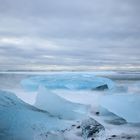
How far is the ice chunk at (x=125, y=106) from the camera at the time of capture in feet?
12.8

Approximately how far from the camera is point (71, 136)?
3102 mm

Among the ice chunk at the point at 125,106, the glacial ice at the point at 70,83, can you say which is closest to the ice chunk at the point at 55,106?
the ice chunk at the point at 125,106

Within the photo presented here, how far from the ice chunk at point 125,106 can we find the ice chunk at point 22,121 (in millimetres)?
1096

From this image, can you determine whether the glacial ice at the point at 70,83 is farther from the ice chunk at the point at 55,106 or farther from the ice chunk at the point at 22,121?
the ice chunk at the point at 22,121

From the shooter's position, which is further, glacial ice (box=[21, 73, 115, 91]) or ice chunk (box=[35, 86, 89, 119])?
glacial ice (box=[21, 73, 115, 91])

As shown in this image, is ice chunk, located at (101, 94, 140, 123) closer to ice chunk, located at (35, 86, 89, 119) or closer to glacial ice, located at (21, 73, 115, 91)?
ice chunk, located at (35, 86, 89, 119)

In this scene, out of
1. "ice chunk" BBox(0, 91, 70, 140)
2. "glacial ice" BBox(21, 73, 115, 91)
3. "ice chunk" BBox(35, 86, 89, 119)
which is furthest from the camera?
"glacial ice" BBox(21, 73, 115, 91)

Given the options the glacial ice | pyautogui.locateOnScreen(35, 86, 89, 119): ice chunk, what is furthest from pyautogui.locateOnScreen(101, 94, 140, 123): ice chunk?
the glacial ice

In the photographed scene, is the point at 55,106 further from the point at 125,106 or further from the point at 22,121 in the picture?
the point at 125,106

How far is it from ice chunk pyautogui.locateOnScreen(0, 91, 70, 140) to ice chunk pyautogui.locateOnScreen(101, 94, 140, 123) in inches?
43.1

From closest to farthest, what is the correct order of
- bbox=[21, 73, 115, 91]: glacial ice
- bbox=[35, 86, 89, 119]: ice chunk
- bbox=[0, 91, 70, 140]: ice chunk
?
1. bbox=[0, 91, 70, 140]: ice chunk
2. bbox=[35, 86, 89, 119]: ice chunk
3. bbox=[21, 73, 115, 91]: glacial ice

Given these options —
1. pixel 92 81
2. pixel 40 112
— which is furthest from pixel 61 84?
pixel 40 112

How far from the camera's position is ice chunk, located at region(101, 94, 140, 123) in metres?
3.89

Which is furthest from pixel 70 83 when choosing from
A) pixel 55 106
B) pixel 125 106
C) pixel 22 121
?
pixel 22 121
